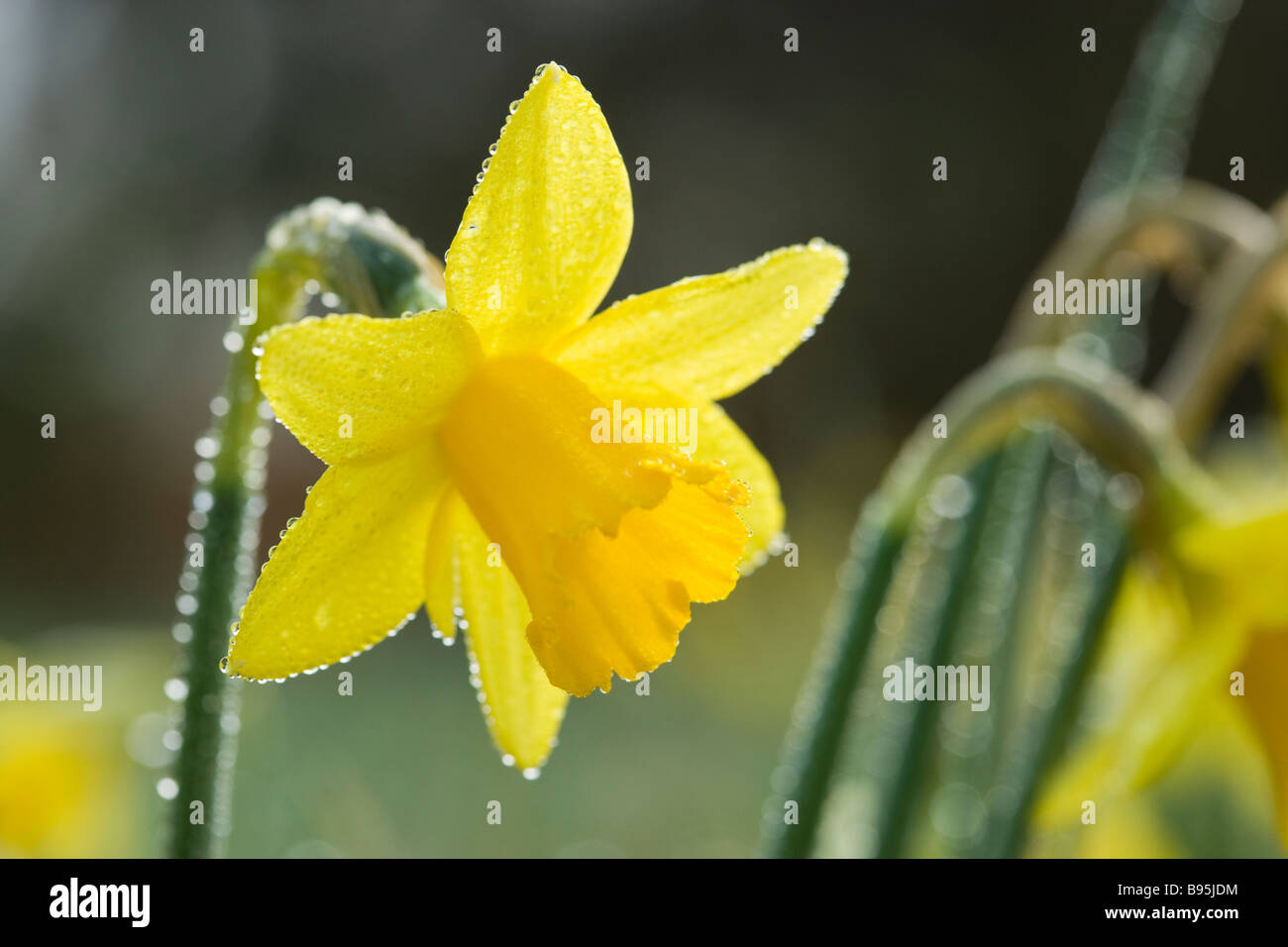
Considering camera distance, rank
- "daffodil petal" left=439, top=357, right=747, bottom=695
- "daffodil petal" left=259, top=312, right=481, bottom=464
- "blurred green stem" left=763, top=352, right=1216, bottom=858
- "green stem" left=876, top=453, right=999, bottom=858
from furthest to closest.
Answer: "green stem" left=876, top=453, right=999, bottom=858, "blurred green stem" left=763, top=352, right=1216, bottom=858, "daffodil petal" left=439, top=357, right=747, bottom=695, "daffodil petal" left=259, top=312, right=481, bottom=464

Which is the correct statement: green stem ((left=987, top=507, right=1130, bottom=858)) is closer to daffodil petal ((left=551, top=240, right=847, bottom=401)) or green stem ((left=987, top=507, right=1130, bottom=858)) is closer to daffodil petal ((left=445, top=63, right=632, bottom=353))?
daffodil petal ((left=551, top=240, right=847, bottom=401))

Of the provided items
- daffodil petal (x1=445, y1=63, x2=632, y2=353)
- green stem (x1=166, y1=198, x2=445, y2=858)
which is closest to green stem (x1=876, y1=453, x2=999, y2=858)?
daffodil petal (x1=445, y1=63, x2=632, y2=353)

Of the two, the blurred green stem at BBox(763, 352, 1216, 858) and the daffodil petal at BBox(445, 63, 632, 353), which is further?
the blurred green stem at BBox(763, 352, 1216, 858)

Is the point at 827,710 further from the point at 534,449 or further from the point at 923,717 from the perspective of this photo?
the point at 534,449

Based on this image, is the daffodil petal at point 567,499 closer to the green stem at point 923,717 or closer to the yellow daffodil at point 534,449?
the yellow daffodil at point 534,449

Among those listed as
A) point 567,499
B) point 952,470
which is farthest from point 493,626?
point 952,470
